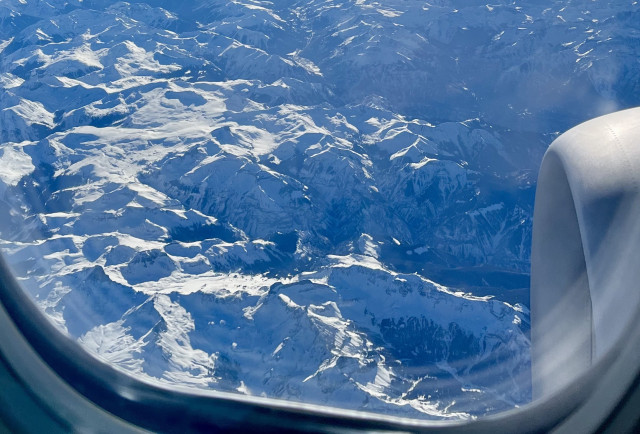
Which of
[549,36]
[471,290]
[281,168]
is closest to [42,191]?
[281,168]

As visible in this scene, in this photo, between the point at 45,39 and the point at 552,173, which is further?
the point at 45,39

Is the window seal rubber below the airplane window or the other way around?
the other way around

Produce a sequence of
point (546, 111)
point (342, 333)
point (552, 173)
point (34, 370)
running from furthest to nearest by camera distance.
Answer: point (546, 111), point (342, 333), point (552, 173), point (34, 370)

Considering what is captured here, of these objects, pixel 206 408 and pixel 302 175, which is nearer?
pixel 206 408

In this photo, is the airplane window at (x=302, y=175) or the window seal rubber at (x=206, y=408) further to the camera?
the airplane window at (x=302, y=175)

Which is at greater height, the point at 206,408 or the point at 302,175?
the point at 206,408

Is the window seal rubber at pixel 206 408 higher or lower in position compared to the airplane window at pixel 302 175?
higher

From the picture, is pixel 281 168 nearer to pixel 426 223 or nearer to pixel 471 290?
pixel 426 223

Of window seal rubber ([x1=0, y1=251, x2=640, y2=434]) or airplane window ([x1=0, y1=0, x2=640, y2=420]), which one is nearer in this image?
window seal rubber ([x1=0, y1=251, x2=640, y2=434])
